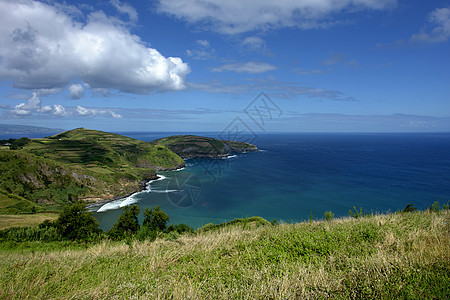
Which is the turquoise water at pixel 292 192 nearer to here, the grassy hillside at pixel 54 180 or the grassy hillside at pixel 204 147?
the grassy hillside at pixel 54 180

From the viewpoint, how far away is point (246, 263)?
5594 millimetres

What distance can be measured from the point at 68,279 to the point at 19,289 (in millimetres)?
888

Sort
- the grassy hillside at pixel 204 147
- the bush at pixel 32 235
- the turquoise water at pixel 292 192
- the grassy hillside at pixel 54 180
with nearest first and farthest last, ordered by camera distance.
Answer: the bush at pixel 32 235, the turquoise water at pixel 292 192, the grassy hillside at pixel 54 180, the grassy hillside at pixel 204 147

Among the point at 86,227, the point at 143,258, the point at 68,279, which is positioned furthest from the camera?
the point at 86,227

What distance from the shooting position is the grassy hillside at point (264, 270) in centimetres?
415

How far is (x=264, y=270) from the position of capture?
5062 millimetres

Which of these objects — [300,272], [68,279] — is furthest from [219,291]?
[68,279]

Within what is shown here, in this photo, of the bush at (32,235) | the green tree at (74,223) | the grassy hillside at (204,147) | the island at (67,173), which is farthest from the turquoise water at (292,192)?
the grassy hillside at (204,147)

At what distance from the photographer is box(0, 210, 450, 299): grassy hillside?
4.15 m

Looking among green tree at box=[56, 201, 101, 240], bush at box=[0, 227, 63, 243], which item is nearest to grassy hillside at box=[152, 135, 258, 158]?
green tree at box=[56, 201, 101, 240]

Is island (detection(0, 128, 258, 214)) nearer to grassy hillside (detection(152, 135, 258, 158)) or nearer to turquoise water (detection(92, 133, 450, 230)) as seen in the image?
turquoise water (detection(92, 133, 450, 230))

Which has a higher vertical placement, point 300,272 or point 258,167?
point 300,272

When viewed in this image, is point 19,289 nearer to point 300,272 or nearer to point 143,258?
point 143,258

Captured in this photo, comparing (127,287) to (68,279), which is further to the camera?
(68,279)
